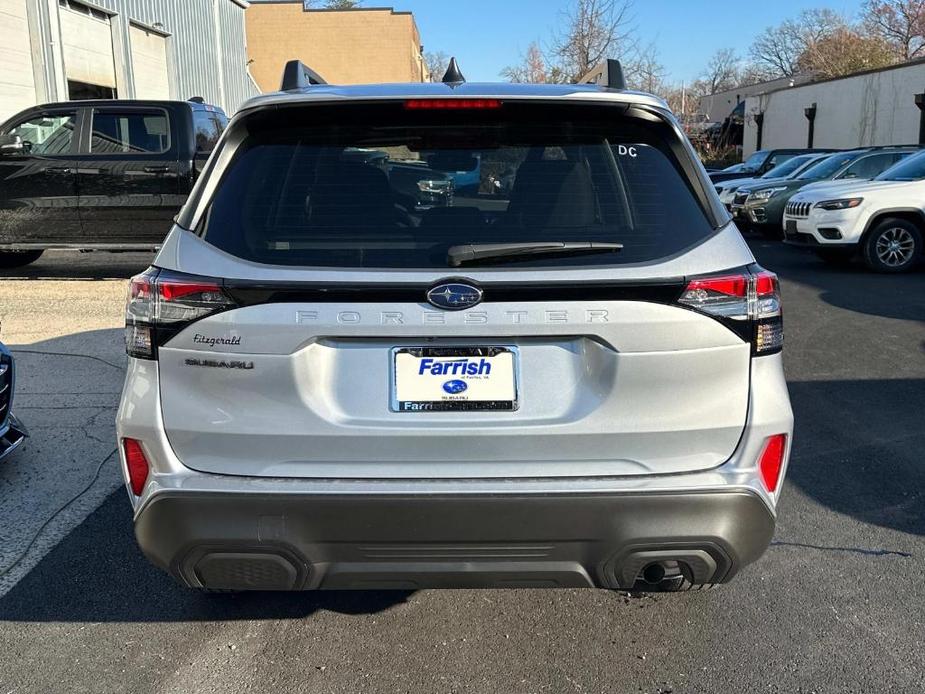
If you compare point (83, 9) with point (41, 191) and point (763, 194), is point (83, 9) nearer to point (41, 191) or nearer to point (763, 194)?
point (41, 191)

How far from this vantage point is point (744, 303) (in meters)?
2.48

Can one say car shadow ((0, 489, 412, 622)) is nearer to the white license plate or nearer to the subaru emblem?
the white license plate

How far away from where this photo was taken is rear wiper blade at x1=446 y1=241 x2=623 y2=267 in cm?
243

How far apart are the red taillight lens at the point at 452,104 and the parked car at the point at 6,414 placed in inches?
111

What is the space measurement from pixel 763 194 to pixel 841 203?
3.97 meters

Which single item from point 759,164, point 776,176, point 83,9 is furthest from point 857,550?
point 759,164

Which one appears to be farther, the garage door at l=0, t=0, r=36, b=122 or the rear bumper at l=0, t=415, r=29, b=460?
the garage door at l=0, t=0, r=36, b=122

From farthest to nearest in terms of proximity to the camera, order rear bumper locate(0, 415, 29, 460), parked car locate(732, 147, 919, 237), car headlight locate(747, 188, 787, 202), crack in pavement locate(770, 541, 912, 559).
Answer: car headlight locate(747, 188, 787, 202) → parked car locate(732, 147, 919, 237) → rear bumper locate(0, 415, 29, 460) → crack in pavement locate(770, 541, 912, 559)

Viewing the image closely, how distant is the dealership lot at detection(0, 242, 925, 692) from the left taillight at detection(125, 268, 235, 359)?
3.82ft

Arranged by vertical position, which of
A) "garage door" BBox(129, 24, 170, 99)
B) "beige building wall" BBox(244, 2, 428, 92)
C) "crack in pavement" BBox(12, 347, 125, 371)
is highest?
"beige building wall" BBox(244, 2, 428, 92)

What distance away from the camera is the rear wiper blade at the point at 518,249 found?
2432 millimetres

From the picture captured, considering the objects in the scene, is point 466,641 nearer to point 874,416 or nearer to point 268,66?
point 874,416

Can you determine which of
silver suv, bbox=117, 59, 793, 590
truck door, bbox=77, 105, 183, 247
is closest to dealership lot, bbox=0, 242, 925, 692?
silver suv, bbox=117, 59, 793, 590

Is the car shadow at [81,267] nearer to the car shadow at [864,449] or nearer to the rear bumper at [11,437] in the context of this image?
the rear bumper at [11,437]
